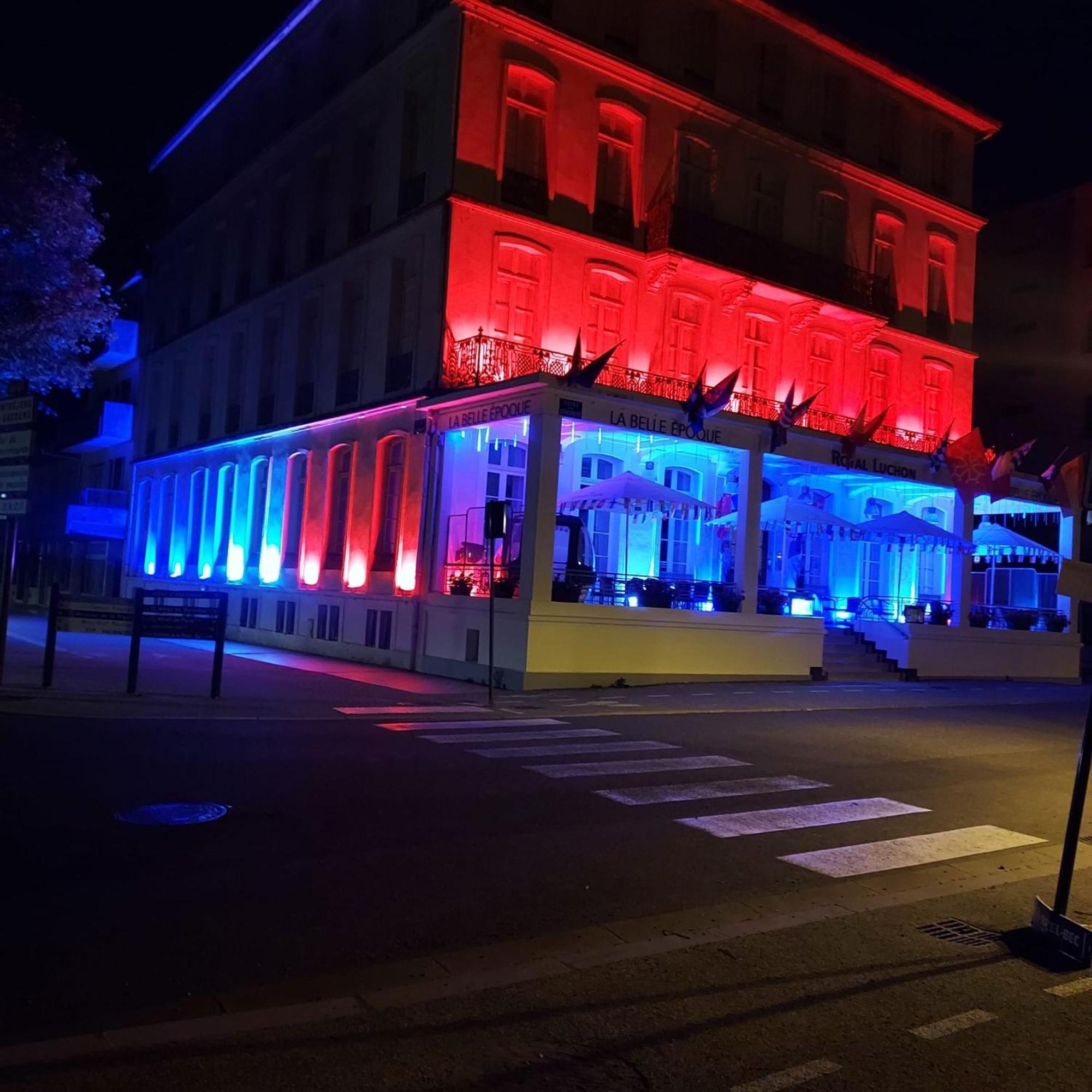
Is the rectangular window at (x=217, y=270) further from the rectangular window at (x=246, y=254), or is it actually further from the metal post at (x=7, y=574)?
the metal post at (x=7, y=574)

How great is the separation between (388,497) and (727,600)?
26.1ft

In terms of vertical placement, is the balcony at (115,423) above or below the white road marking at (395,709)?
above

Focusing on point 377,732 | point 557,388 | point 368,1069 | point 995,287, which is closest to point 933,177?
point 995,287

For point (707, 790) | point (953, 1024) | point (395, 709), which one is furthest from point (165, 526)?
point (953, 1024)

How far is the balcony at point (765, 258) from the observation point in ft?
83.2

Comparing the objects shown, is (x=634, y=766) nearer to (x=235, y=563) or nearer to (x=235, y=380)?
(x=235, y=563)

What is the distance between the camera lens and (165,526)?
37.5 m

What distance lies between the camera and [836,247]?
97.8ft

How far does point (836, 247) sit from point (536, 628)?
16.5 m

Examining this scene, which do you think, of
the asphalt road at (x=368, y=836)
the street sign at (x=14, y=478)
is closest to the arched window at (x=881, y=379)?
the asphalt road at (x=368, y=836)

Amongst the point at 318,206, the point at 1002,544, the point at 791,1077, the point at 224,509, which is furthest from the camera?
the point at 224,509

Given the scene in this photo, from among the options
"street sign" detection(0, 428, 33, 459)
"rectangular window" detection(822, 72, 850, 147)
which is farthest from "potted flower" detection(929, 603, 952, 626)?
"street sign" detection(0, 428, 33, 459)

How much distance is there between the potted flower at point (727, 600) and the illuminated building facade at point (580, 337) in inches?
2.0

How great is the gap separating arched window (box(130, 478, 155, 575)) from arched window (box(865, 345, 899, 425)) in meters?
24.6
